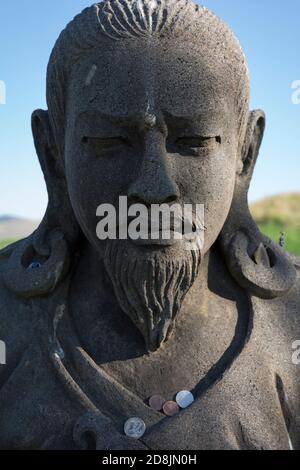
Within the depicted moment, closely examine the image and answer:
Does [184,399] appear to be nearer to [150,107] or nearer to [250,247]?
[250,247]

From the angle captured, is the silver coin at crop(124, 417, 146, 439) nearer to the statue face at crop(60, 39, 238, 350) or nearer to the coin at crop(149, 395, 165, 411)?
the coin at crop(149, 395, 165, 411)

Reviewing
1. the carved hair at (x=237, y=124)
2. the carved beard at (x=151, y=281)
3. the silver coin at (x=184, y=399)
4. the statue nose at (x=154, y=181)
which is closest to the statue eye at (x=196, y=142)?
the statue nose at (x=154, y=181)

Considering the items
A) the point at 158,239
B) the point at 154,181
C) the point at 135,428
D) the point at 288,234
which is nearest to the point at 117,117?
the point at 154,181

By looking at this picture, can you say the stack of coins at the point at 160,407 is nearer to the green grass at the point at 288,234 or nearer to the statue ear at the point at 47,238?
the statue ear at the point at 47,238

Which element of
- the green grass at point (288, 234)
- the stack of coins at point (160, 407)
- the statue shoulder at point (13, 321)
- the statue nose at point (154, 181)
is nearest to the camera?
the statue nose at point (154, 181)

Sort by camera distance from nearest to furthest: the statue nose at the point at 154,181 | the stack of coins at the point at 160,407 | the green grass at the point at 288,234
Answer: the statue nose at the point at 154,181 → the stack of coins at the point at 160,407 → the green grass at the point at 288,234

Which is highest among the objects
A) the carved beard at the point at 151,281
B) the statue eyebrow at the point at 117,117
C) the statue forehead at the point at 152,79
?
the statue forehead at the point at 152,79

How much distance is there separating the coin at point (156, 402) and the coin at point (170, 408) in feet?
0.06

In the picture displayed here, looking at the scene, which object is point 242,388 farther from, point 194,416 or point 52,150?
point 52,150

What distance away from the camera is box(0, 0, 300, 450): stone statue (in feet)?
7.59

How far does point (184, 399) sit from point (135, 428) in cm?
22

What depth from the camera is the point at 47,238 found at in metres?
2.85

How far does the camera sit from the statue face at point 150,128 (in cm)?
227

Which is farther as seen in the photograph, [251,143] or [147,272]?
[251,143]
